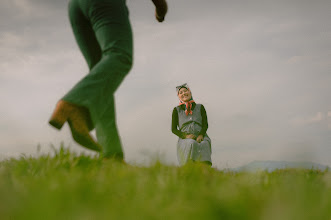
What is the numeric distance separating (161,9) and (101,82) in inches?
46.1

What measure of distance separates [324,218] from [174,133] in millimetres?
4632

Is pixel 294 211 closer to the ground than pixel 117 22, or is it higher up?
closer to the ground

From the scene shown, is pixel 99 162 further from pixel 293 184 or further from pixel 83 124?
pixel 293 184

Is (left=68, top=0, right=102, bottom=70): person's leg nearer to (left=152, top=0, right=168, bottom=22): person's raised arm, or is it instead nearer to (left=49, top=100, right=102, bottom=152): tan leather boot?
(left=152, top=0, right=168, bottom=22): person's raised arm

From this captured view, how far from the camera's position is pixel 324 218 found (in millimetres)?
736

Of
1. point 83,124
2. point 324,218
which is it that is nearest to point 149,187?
point 324,218

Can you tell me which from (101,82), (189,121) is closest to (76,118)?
(101,82)

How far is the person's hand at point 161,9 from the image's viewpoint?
2850 millimetres

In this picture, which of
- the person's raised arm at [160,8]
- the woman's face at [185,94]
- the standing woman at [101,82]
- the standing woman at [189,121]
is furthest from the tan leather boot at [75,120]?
the woman's face at [185,94]

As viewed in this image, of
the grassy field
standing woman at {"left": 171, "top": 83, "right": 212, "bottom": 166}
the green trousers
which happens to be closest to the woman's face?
standing woman at {"left": 171, "top": 83, "right": 212, "bottom": 166}

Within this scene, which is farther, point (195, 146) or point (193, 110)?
point (193, 110)

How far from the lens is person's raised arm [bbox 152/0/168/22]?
284 cm

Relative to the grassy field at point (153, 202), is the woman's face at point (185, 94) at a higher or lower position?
higher

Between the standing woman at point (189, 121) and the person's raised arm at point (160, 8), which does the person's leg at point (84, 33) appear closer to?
the person's raised arm at point (160, 8)
